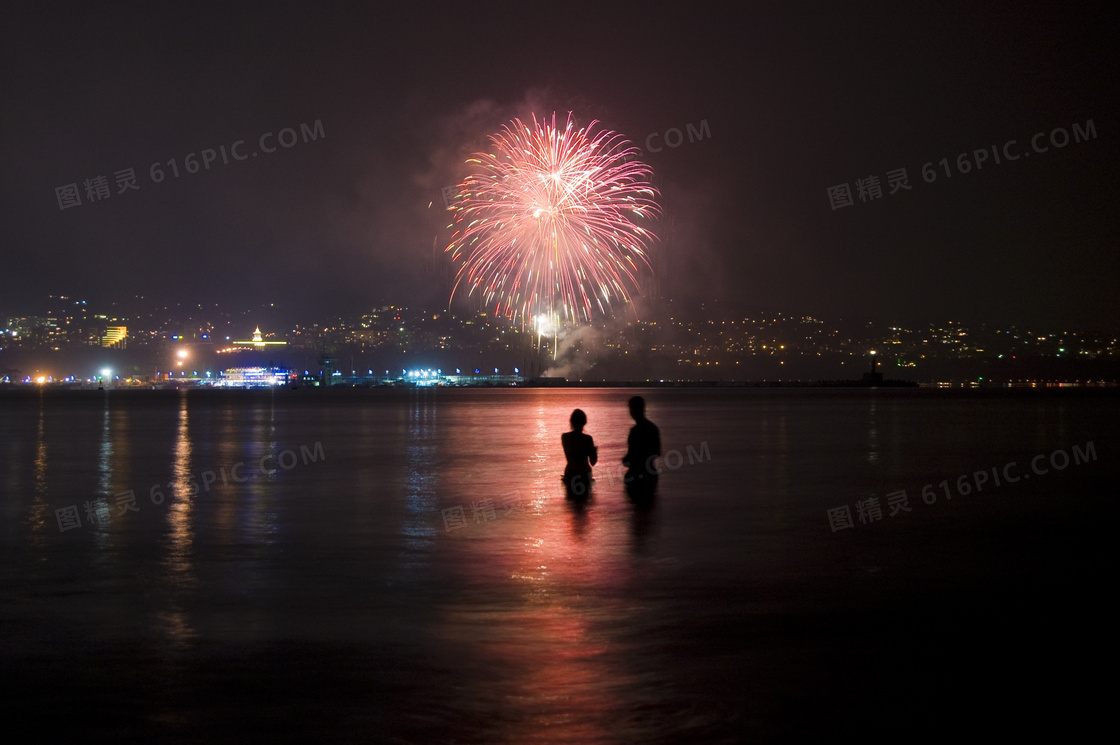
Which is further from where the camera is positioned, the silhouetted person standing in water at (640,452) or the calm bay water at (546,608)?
the silhouetted person standing in water at (640,452)

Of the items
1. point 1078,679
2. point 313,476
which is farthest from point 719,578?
point 313,476

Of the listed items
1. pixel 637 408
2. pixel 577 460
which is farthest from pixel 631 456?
pixel 577 460

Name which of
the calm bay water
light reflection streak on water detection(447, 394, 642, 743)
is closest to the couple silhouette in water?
the calm bay water

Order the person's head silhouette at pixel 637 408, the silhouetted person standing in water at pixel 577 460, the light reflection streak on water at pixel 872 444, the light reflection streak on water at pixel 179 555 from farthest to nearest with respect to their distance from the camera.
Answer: the light reflection streak on water at pixel 872 444 < the silhouetted person standing in water at pixel 577 460 < the person's head silhouette at pixel 637 408 < the light reflection streak on water at pixel 179 555

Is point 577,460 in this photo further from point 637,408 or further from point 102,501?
point 102,501

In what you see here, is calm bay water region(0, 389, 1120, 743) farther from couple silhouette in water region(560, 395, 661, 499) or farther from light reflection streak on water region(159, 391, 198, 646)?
couple silhouette in water region(560, 395, 661, 499)

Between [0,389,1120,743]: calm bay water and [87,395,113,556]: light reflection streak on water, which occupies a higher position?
[87,395,113,556]: light reflection streak on water

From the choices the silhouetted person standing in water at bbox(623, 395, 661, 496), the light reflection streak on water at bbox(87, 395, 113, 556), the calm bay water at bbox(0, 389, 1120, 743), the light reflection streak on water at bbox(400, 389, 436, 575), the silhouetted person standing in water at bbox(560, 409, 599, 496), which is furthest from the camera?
the silhouetted person standing in water at bbox(560, 409, 599, 496)

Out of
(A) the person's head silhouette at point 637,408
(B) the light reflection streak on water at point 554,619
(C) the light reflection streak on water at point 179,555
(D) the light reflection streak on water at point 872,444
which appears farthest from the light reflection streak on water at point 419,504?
(D) the light reflection streak on water at point 872,444

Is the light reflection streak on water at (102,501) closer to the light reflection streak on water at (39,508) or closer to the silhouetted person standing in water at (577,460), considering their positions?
the light reflection streak on water at (39,508)
